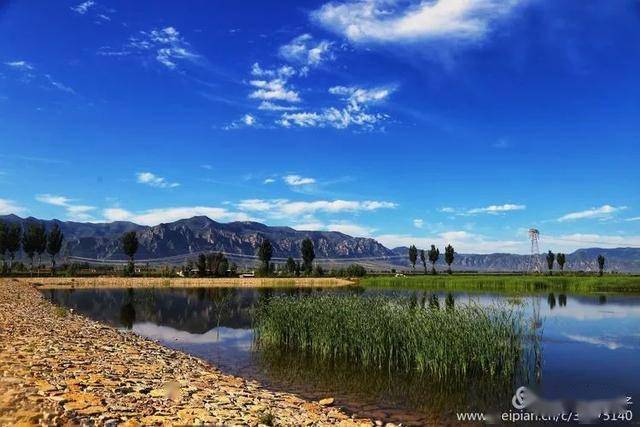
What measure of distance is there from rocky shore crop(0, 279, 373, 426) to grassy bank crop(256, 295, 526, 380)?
553 centimetres

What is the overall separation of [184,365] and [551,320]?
27.2 metres

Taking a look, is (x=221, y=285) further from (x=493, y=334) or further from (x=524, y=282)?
(x=493, y=334)

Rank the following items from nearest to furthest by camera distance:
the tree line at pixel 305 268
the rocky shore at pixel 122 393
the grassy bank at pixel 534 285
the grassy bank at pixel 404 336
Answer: the rocky shore at pixel 122 393 < the grassy bank at pixel 404 336 < the grassy bank at pixel 534 285 < the tree line at pixel 305 268

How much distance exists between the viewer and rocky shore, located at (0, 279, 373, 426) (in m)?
9.72

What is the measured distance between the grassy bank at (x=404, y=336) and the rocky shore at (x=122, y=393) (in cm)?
553

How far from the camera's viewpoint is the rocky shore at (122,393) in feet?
31.9

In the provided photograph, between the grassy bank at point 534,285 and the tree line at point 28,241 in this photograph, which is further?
the tree line at point 28,241

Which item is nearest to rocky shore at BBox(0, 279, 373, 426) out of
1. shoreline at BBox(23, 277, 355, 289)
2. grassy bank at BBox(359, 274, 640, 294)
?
grassy bank at BBox(359, 274, 640, 294)

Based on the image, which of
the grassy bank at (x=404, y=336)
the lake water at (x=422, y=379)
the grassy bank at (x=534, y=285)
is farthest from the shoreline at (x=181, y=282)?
the grassy bank at (x=404, y=336)

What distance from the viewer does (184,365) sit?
730 inches

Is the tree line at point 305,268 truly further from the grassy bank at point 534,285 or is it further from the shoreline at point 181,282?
the grassy bank at point 534,285

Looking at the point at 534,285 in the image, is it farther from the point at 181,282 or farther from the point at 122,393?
the point at 122,393

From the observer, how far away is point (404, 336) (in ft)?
66.7

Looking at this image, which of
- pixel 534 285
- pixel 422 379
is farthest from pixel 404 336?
pixel 534 285
